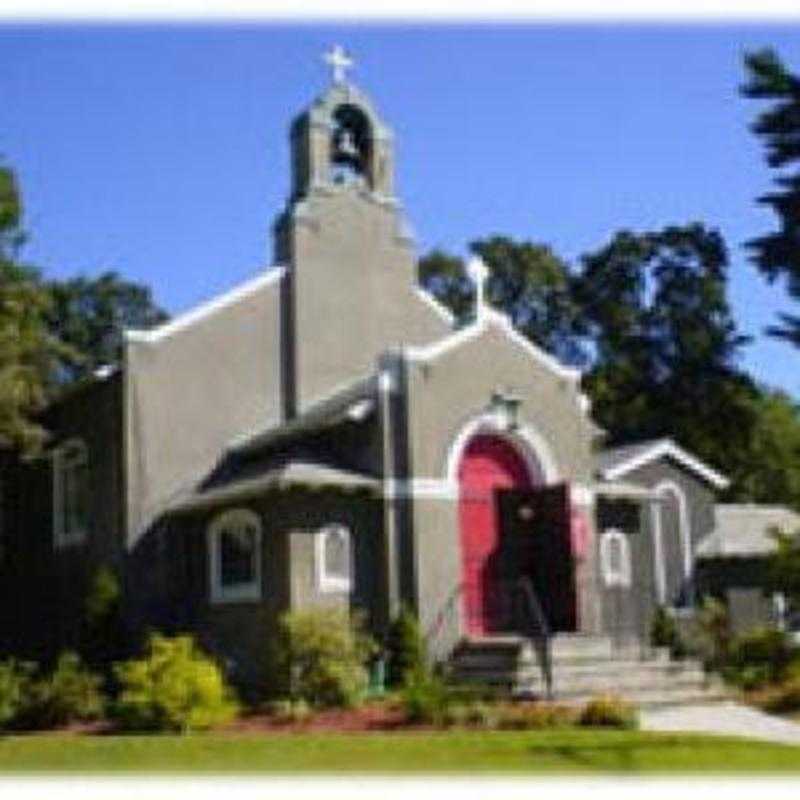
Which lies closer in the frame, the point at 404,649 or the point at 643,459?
the point at 404,649

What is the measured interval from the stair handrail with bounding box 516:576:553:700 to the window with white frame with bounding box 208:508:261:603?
14.7ft

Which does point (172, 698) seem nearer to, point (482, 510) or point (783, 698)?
point (482, 510)

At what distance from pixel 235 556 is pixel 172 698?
5516 mm

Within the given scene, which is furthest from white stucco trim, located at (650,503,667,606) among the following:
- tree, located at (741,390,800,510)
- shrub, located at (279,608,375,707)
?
tree, located at (741,390,800,510)

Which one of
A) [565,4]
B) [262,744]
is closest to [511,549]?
[262,744]

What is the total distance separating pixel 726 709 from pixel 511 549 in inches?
221

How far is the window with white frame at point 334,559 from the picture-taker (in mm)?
26203

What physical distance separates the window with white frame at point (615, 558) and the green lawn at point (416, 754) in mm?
9992

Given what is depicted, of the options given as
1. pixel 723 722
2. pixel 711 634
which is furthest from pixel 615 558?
pixel 723 722

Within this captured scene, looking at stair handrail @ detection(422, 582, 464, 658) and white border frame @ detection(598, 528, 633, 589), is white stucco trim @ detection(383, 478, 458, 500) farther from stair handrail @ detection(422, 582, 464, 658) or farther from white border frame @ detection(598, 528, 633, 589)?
white border frame @ detection(598, 528, 633, 589)

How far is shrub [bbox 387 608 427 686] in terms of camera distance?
25.5 metres

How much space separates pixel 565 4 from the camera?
1165 centimetres

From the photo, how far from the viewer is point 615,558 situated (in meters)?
30.2

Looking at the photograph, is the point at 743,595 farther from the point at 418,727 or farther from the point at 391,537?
the point at 418,727
